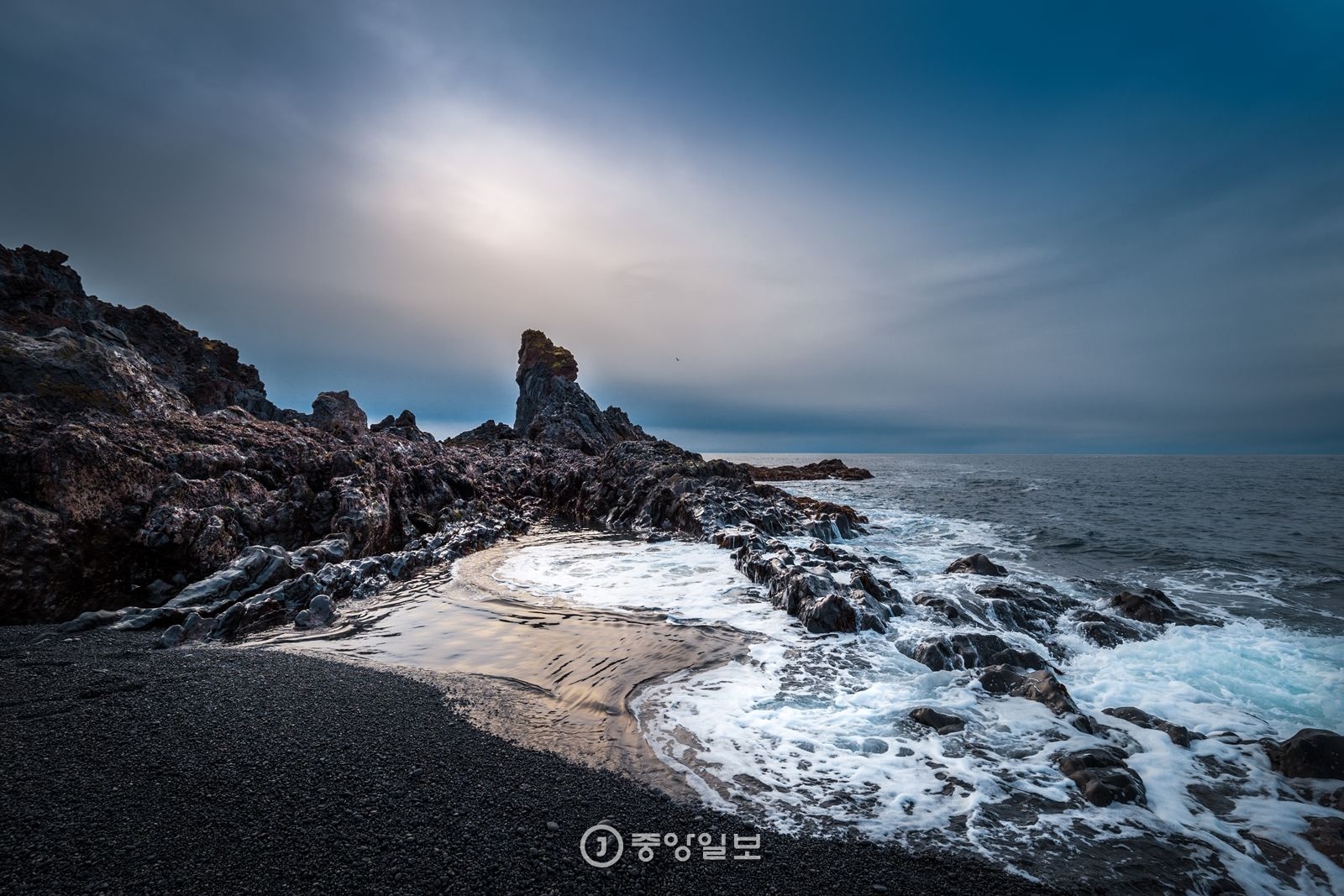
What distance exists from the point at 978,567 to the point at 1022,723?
36.7 ft

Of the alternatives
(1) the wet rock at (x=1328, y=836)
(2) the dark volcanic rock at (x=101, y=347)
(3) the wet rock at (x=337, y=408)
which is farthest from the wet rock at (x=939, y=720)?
(3) the wet rock at (x=337, y=408)

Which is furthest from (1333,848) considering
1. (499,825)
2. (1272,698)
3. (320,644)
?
(320,644)

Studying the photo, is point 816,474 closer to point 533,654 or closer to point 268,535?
point 268,535

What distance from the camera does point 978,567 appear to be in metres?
17.5

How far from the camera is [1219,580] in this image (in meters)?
17.7

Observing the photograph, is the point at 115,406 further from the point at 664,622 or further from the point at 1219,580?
the point at 1219,580

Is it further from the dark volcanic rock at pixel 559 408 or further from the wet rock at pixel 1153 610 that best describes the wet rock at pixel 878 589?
the dark volcanic rock at pixel 559 408

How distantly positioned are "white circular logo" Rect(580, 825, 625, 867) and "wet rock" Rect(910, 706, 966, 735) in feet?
17.3

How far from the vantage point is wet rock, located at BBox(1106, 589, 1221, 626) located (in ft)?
42.5

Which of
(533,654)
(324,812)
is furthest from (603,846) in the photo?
(533,654)

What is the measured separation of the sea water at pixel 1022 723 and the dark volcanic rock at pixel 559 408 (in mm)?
49738

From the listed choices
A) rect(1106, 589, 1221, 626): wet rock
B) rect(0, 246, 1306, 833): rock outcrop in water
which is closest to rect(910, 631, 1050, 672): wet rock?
rect(0, 246, 1306, 833): rock outcrop in water

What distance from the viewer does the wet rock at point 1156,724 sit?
7.37 m

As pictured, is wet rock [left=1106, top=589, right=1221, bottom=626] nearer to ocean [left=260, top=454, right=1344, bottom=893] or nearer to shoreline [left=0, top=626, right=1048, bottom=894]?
ocean [left=260, top=454, right=1344, bottom=893]
